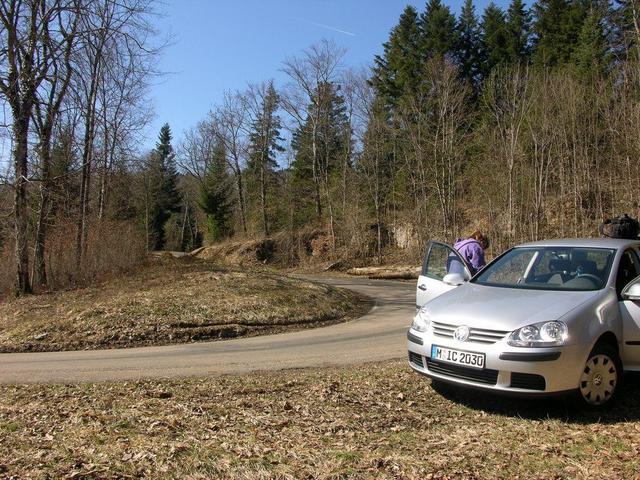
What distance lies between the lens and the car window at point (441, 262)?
24.8 ft

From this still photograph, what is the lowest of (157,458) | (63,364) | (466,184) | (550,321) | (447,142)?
(63,364)

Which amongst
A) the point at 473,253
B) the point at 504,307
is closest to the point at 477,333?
the point at 504,307

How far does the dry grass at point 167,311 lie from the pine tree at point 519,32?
3133 cm

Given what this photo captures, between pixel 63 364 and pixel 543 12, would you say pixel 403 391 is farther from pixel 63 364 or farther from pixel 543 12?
pixel 543 12

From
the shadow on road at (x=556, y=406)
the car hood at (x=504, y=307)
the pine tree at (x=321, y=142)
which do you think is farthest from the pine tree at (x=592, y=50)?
the shadow on road at (x=556, y=406)

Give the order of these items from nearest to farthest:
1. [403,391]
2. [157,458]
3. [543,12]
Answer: [157,458]
[403,391]
[543,12]

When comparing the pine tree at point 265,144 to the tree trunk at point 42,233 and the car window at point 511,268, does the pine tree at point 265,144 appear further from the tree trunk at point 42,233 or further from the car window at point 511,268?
the car window at point 511,268

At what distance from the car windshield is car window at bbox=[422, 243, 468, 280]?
927 millimetres

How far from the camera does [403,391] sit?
5895 mm

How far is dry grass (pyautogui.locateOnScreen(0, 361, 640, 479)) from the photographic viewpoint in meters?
3.71

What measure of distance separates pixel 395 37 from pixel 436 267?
3865 centimetres

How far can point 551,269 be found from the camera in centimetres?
620

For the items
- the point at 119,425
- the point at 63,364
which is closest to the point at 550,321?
the point at 119,425

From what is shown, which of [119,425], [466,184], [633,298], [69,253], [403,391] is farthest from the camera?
[466,184]
